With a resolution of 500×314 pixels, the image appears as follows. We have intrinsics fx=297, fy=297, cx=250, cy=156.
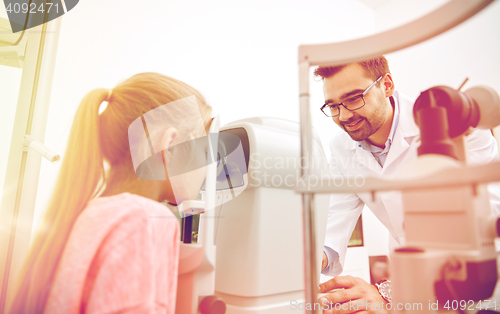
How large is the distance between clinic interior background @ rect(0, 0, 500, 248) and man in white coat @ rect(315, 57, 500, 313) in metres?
0.18

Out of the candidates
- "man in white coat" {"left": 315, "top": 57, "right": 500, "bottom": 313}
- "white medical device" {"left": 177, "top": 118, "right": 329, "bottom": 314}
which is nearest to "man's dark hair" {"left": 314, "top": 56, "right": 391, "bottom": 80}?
"man in white coat" {"left": 315, "top": 57, "right": 500, "bottom": 313}

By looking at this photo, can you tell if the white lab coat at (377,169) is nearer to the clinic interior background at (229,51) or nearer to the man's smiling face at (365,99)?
the man's smiling face at (365,99)

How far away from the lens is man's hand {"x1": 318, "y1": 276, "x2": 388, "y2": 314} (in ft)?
2.32

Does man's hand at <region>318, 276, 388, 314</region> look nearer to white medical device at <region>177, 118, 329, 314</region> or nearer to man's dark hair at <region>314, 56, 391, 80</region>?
white medical device at <region>177, 118, 329, 314</region>


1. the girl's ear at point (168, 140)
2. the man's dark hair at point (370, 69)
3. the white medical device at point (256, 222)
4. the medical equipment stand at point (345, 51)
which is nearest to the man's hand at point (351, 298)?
the white medical device at point (256, 222)

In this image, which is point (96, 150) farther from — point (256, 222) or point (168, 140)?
point (256, 222)

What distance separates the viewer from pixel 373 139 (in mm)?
1210

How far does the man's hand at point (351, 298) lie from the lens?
2.32 ft

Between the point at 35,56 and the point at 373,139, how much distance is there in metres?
1.24

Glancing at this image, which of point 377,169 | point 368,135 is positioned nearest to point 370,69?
point 368,135

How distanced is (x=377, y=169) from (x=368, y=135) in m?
0.14

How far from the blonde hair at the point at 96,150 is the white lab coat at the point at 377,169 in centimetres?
68

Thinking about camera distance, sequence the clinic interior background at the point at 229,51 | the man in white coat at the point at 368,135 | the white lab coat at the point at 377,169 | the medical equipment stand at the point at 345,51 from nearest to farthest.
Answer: the medical equipment stand at the point at 345,51 < the white lab coat at the point at 377,169 < the man in white coat at the point at 368,135 < the clinic interior background at the point at 229,51

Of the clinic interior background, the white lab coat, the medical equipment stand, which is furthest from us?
the clinic interior background
